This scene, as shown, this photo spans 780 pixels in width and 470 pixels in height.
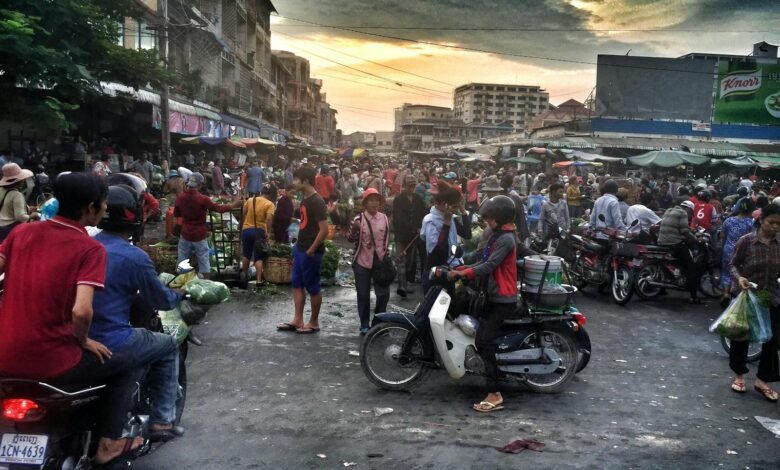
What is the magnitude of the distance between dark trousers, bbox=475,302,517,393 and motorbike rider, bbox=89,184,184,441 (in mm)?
2659

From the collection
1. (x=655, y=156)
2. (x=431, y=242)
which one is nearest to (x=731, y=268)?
(x=431, y=242)

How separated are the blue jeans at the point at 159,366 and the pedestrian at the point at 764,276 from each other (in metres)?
4.80

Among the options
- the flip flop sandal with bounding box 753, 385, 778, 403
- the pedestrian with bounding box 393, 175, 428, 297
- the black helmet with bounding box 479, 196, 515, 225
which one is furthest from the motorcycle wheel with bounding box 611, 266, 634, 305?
the black helmet with bounding box 479, 196, 515, 225

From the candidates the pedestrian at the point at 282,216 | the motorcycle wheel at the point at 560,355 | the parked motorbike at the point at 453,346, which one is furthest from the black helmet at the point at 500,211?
the pedestrian at the point at 282,216

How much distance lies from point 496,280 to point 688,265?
19.1ft

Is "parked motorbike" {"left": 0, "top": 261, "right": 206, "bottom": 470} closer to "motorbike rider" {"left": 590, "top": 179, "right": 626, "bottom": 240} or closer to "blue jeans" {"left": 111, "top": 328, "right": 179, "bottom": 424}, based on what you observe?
"blue jeans" {"left": 111, "top": 328, "right": 179, "bottom": 424}

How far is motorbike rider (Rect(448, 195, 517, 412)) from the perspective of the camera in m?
5.23

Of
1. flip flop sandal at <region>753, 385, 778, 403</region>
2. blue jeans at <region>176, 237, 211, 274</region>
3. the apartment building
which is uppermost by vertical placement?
the apartment building

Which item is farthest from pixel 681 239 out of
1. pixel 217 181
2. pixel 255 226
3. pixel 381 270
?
pixel 217 181

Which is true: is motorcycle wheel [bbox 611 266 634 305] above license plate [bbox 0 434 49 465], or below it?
below

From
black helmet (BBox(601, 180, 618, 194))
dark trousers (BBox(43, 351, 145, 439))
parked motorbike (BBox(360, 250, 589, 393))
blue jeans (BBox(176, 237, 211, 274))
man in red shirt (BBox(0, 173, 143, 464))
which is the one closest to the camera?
man in red shirt (BBox(0, 173, 143, 464))

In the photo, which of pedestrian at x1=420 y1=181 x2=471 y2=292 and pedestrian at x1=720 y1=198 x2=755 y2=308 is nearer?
pedestrian at x1=420 y1=181 x2=471 y2=292

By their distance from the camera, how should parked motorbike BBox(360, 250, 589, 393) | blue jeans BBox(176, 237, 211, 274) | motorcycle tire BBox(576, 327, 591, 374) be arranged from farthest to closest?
blue jeans BBox(176, 237, 211, 274) → motorcycle tire BBox(576, 327, 591, 374) → parked motorbike BBox(360, 250, 589, 393)

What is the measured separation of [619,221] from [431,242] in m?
4.03
